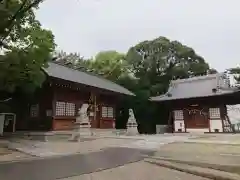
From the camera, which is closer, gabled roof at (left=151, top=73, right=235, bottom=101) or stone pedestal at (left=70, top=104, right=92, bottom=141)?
stone pedestal at (left=70, top=104, right=92, bottom=141)

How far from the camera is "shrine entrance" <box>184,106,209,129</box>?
2712cm

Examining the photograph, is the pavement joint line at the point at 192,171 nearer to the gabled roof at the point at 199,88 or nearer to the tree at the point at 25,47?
the tree at the point at 25,47

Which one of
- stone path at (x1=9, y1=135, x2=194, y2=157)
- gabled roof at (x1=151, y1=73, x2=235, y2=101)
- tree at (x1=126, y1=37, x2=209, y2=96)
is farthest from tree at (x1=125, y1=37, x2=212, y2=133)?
stone path at (x1=9, y1=135, x2=194, y2=157)

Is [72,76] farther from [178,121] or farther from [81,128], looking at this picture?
[178,121]

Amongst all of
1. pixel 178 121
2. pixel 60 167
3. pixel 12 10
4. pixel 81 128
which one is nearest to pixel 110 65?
pixel 178 121

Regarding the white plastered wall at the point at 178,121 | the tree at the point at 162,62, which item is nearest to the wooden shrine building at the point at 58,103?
the white plastered wall at the point at 178,121

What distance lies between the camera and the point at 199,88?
95.5ft

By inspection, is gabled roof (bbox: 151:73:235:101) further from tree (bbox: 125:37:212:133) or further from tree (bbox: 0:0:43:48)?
tree (bbox: 0:0:43:48)

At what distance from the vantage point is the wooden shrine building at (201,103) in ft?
86.1

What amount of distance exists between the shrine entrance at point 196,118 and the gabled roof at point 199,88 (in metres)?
1.68

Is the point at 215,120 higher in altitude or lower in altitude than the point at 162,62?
lower

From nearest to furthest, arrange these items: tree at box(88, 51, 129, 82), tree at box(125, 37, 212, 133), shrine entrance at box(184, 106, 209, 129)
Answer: shrine entrance at box(184, 106, 209, 129) < tree at box(125, 37, 212, 133) < tree at box(88, 51, 129, 82)

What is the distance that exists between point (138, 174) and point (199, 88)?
2409cm

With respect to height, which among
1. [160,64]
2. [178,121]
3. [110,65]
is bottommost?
[178,121]
